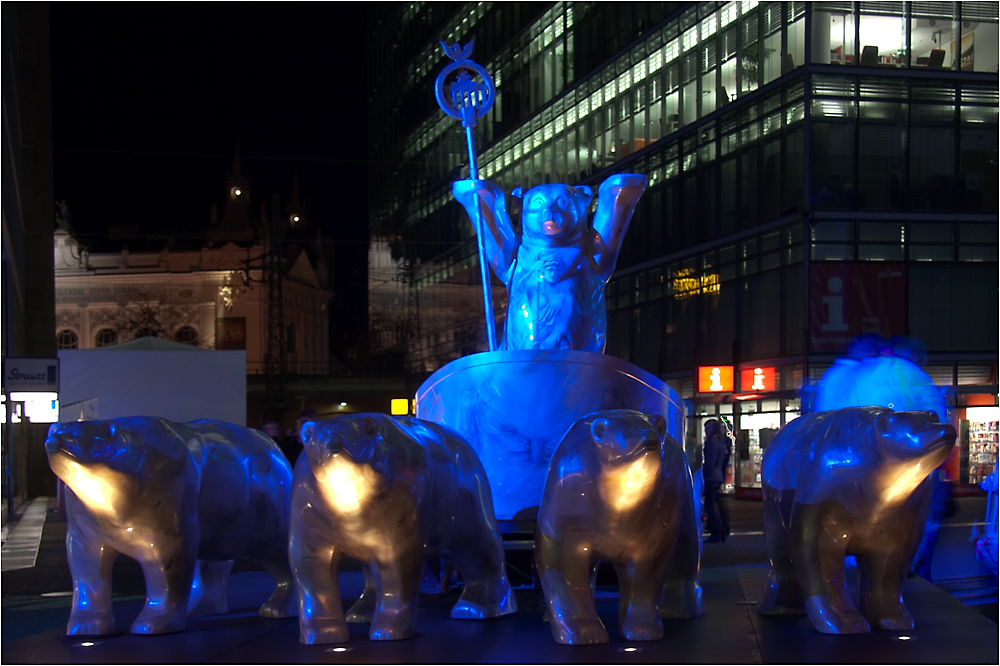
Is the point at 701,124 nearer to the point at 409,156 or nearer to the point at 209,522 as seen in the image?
the point at 409,156

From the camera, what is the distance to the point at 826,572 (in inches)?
233

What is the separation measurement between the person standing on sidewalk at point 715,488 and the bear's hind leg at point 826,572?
758cm

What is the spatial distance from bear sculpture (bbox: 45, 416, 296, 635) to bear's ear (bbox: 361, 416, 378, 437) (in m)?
1.17

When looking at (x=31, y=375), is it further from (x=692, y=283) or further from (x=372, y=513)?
(x=692, y=283)

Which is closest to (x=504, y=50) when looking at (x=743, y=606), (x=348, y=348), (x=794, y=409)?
(x=794, y=409)

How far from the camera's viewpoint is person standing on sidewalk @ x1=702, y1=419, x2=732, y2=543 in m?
13.6

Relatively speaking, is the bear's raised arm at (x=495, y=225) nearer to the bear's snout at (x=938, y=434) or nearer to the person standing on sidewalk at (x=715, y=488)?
the bear's snout at (x=938, y=434)

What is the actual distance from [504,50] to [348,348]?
73.5 ft

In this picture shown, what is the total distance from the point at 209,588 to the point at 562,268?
323cm

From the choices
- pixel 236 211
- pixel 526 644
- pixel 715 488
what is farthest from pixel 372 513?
pixel 236 211

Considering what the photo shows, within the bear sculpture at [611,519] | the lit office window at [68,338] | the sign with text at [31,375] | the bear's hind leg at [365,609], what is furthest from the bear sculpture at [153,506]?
the lit office window at [68,338]

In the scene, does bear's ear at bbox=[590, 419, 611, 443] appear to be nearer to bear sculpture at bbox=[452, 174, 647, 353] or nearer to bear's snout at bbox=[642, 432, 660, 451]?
bear's snout at bbox=[642, 432, 660, 451]

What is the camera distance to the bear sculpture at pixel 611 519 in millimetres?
5523

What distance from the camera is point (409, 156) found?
132 ft
